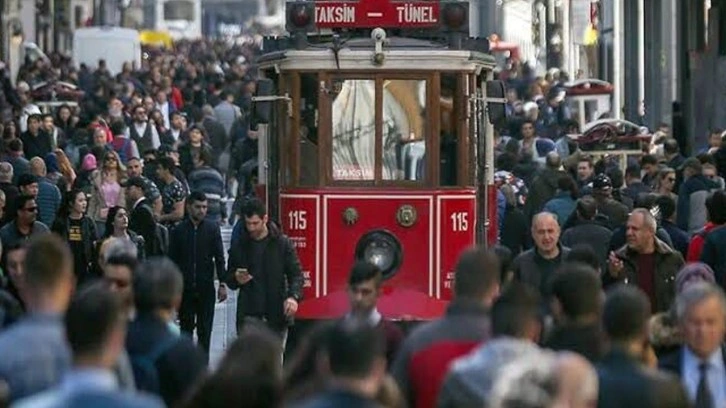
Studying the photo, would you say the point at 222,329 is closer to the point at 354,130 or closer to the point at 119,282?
the point at 354,130

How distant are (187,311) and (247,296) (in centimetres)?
167

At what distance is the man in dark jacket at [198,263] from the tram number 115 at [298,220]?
67cm

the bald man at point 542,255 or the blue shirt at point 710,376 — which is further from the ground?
the bald man at point 542,255

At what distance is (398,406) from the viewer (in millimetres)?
8898

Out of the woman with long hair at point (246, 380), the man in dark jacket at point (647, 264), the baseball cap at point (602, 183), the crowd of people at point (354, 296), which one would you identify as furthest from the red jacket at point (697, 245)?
the woman with long hair at point (246, 380)

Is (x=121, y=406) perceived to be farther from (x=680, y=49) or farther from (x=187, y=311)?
(x=680, y=49)

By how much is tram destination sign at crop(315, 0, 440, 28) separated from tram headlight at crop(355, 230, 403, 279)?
1696 millimetres

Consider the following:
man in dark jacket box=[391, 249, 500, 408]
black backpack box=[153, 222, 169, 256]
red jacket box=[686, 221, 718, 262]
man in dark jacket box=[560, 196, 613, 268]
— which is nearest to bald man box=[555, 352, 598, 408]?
man in dark jacket box=[391, 249, 500, 408]

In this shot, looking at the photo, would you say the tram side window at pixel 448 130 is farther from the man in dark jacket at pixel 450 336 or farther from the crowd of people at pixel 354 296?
the man in dark jacket at pixel 450 336

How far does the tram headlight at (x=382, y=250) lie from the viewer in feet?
A: 62.8

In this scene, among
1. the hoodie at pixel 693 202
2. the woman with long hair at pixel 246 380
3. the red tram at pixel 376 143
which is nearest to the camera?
the woman with long hair at pixel 246 380

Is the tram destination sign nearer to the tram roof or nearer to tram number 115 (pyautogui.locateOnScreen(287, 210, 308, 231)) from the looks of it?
the tram roof

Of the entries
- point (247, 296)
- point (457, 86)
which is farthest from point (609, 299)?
point (457, 86)

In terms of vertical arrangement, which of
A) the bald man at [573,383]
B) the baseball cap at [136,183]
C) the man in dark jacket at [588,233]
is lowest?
the bald man at [573,383]
